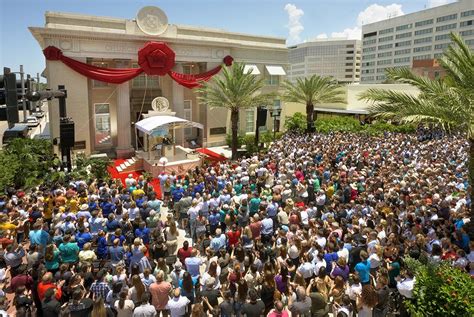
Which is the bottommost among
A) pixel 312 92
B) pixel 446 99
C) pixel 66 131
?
pixel 66 131

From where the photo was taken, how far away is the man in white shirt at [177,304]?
673cm

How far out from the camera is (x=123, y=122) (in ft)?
82.2

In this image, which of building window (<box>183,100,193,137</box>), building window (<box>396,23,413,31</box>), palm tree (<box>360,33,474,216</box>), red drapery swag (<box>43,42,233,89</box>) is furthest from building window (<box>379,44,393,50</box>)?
palm tree (<box>360,33,474,216</box>)

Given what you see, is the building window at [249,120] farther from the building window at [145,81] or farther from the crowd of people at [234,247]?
the crowd of people at [234,247]

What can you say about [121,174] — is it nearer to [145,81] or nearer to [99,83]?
[99,83]

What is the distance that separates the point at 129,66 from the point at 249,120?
1143 centimetres

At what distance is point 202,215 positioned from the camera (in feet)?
36.9

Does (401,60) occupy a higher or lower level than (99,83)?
higher

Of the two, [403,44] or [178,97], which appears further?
[403,44]

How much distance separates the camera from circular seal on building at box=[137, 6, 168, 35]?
2455cm

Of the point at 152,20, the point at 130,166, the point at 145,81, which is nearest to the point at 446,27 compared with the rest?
the point at 145,81

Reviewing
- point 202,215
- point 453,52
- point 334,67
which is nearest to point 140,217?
point 202,215

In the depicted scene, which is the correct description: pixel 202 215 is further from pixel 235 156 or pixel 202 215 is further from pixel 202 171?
pixel 235 156

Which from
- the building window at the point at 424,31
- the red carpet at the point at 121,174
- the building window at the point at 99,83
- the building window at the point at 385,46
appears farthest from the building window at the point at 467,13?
the red carpet at the point at 121,174
